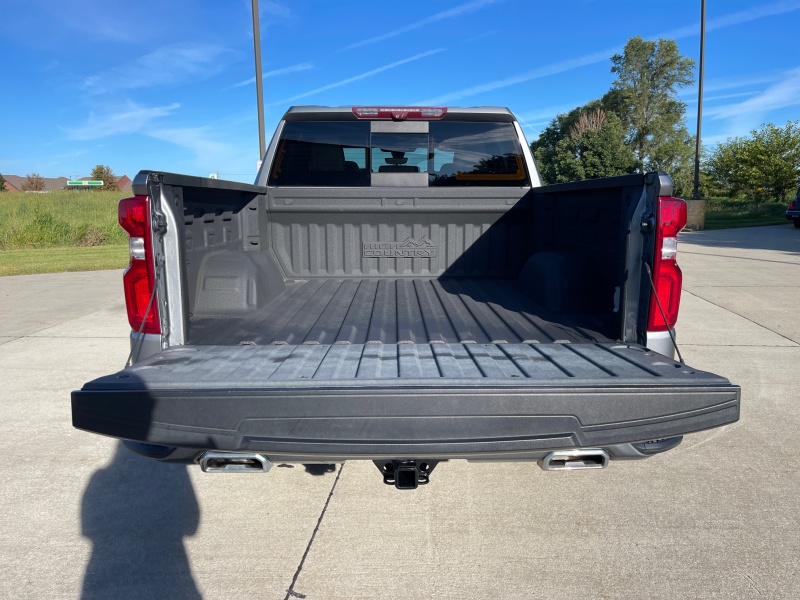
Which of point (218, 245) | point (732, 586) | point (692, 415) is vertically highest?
point (218, 245)

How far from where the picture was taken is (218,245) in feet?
11.7

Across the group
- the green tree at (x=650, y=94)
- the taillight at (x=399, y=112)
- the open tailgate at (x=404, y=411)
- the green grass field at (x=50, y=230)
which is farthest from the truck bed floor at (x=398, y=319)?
the green tree at (x=650, y=94)

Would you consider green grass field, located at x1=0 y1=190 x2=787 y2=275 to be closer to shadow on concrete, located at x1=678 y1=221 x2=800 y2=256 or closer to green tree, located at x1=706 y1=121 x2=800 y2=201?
shadow on concrete, located at x1=678 y1=221 x2=800 y2=256

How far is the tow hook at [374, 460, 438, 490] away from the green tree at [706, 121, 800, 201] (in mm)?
41492

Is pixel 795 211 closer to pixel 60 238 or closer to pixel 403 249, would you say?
pixel 403 249

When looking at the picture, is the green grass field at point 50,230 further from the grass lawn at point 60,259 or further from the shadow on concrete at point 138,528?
the shadow on concrete at point 138,528

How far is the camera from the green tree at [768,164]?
3653 cm

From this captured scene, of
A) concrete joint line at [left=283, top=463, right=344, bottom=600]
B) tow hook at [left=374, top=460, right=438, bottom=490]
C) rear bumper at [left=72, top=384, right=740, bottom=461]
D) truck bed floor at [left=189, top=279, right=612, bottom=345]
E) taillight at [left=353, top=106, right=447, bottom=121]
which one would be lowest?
concrete joint line at [left=283, top=463, right=344, bottom=600]

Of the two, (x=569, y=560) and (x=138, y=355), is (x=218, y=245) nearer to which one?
(x=138, y=355)

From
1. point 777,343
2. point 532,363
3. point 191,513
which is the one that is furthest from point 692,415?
point 777,343

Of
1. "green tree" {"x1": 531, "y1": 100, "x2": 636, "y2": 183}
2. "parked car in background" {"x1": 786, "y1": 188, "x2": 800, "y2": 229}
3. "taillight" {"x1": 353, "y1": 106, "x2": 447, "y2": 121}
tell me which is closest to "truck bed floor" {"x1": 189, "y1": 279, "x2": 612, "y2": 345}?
"taillight" {"x1": 353, "y1": 106, "x2": 447, "y2": 121}

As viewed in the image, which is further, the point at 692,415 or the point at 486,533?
the point at 486,533

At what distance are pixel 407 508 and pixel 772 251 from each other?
17173mm

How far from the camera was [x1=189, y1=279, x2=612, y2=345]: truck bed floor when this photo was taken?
9.64 feet
